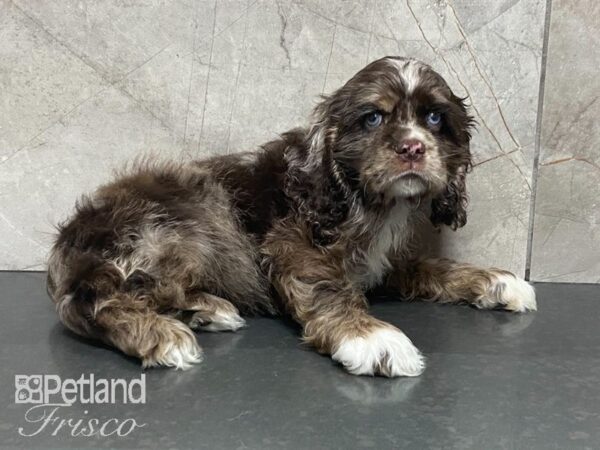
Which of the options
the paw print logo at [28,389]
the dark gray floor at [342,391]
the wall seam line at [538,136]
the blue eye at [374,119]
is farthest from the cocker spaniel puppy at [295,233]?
the wall seam line at [538,136]

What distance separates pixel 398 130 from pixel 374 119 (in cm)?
15

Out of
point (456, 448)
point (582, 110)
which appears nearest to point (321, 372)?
point (456, 448)

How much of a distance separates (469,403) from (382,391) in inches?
13.0

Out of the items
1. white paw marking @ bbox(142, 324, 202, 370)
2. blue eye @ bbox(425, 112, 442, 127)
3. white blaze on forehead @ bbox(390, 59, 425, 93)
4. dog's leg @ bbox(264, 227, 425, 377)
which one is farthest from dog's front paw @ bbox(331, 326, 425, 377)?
white blaze on forehead @ bbox(390, 59, 425, 93)

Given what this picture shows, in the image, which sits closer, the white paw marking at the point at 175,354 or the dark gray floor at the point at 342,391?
the dark gray floor at the point at 342,391

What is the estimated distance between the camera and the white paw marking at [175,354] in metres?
2.69

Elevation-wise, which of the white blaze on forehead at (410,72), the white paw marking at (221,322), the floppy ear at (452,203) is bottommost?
the white paw marking at (221,322)

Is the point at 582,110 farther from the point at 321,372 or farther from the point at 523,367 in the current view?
the point at 321,372

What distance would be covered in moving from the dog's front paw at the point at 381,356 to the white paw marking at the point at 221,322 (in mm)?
691

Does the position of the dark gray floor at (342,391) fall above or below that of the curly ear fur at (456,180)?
below

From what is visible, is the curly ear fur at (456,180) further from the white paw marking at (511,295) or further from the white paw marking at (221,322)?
the white paw marking at (221,322)

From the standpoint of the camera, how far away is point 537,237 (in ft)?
13.2

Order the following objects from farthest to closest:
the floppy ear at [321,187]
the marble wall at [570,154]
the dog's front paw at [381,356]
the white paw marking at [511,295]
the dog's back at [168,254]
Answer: the marble wall at [570,154] < the white paw marking at [511,295] < the floppy ear at [321,187] < the dog's back at [168,254] < the dog's front paw at [381,356]

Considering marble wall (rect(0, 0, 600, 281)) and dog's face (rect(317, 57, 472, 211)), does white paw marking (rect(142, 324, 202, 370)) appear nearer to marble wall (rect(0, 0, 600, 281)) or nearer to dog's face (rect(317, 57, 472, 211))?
dog's face (rect(317, 57, 472, 211))
